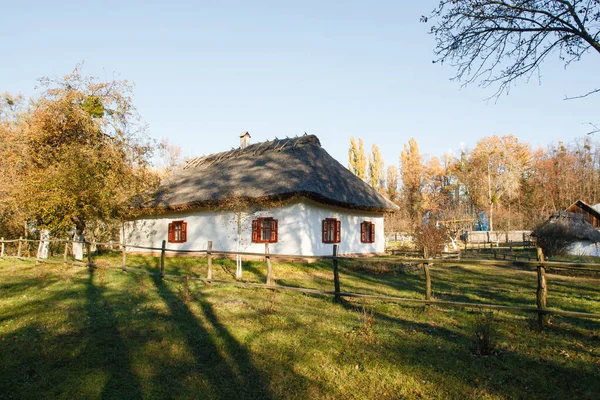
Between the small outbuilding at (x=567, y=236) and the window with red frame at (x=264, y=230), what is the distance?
14.9m

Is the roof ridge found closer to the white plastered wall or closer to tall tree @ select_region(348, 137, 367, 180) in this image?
the white plastered wall

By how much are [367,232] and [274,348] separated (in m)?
15.3

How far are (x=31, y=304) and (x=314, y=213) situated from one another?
1049 centimetres

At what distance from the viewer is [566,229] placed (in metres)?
20.5

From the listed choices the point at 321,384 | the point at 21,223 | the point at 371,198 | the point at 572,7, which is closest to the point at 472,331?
the point at 321,384

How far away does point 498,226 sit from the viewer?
38.7 m

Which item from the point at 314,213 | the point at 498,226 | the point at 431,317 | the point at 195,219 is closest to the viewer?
the point at 431,317

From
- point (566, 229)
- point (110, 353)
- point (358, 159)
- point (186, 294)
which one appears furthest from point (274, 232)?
point (358, 159)

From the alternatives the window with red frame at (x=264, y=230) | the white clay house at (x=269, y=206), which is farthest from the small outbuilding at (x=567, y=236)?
the window with red frame at (x=264, y=230)

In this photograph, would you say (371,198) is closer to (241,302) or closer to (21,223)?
(241,302)

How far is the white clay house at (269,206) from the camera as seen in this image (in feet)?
50.2

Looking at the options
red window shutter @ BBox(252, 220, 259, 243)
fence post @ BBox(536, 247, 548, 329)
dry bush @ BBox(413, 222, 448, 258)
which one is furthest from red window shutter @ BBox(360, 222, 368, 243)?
fence post @ BBox(536, 247, 548, 329)

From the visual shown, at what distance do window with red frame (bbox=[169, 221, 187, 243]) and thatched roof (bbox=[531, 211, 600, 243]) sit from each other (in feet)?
62.4

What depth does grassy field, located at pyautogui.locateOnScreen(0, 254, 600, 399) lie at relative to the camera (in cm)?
417
